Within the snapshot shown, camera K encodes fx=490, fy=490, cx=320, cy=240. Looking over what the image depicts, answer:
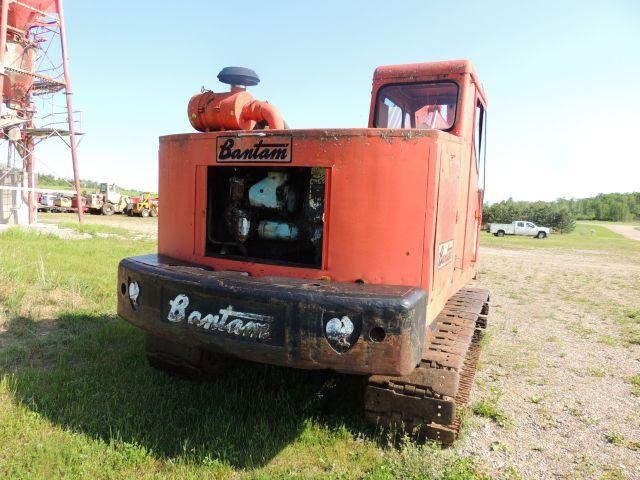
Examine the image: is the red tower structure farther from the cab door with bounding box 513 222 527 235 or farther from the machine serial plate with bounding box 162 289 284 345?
the cab door with bounding box 513 222 527 235

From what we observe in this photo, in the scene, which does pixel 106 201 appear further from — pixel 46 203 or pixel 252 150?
pixel 252 150

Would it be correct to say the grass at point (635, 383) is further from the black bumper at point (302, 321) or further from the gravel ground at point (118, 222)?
the gravel ground at point (118, 222)

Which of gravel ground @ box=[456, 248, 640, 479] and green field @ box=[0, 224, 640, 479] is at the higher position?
green field @ box=[0, 224, 640, 479]

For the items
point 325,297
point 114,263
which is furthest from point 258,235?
point 114,263

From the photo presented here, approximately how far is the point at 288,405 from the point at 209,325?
1.07m

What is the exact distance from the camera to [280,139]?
2904 mm

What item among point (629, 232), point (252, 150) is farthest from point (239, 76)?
point (629, 232)

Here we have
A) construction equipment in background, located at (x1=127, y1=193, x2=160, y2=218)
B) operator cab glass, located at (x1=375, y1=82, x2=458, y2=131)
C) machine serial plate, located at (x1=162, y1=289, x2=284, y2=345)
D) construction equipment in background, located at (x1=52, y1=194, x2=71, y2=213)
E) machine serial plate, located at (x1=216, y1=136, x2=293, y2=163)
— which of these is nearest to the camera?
machine serial plate, located at (x1=162, y1=289, x2=284, y2=345)

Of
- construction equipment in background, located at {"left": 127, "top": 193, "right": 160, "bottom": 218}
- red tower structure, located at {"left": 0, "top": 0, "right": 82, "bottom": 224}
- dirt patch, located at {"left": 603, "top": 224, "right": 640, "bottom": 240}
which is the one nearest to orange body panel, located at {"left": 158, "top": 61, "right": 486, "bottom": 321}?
red tower structure, located at {"left": 0, "top": 0, "right": 82, "bottom": 224}

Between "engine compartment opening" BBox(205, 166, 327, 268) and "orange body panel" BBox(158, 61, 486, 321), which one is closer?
"orange body panel" BBox(158, 61, 486, 321)

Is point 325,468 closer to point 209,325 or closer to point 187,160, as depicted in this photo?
point 209,325

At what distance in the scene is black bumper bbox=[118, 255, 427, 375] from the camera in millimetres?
2396

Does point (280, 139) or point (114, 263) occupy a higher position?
point (280, 139)

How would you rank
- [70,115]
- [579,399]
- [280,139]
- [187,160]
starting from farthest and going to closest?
[70,115] → [579,399] → [187,160] → [280,139]
